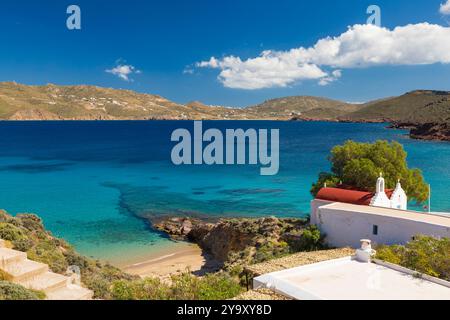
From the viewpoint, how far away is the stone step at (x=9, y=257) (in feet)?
36.2

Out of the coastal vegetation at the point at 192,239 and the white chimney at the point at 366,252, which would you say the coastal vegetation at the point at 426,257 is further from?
the coastal vegetation at the point at 192,239

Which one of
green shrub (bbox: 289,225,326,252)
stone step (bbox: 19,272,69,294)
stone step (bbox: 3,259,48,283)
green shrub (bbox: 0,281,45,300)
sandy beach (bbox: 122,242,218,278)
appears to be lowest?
sandy beach (bbox: 122,242,218,278)

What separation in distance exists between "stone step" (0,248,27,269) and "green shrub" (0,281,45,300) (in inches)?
78.8

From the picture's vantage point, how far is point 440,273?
522 inches

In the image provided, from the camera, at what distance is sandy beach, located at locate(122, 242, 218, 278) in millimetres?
23325

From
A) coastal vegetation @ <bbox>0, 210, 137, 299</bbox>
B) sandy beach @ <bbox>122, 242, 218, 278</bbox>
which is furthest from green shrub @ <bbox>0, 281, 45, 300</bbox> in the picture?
sandy beach @ <bbox>122, 242, 218, 278</bbox>

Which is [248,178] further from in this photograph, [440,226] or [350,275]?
[350,275]

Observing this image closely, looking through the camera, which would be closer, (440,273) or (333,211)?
(440,273)

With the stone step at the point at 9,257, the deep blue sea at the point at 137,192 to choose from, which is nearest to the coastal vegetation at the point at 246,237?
the deep blue sea at the point at 137,192

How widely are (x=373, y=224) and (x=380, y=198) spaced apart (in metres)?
3.43

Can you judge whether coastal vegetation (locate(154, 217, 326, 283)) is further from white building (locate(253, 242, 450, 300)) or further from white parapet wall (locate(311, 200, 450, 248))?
white building (locate(253, 242, 450, 300))
